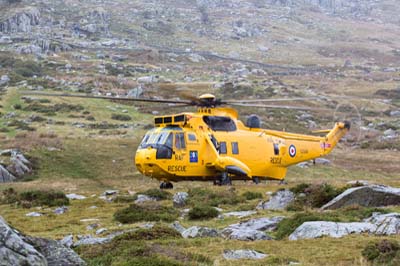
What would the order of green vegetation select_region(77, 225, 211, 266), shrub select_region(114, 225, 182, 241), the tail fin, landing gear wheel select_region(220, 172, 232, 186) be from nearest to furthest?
1. green vegetation select_region(77, 225, 211, 266)
2. shrub select_region(114, 225, 182, 241)
3. landing gear wheel select_region(220, 172, 232, 186)
4. the tail fin

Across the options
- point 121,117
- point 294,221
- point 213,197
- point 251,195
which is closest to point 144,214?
point 213,197

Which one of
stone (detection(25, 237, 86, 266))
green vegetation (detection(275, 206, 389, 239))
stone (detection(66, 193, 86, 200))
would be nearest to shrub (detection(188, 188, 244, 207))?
stone (detection(66, 193, 86, 200))

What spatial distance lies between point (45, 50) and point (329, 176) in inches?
3363

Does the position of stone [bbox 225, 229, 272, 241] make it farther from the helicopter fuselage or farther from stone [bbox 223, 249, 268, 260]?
the helicopter fuselage

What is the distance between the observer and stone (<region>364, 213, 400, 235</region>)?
44.2ft

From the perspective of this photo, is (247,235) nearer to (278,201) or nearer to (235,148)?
(278,201)

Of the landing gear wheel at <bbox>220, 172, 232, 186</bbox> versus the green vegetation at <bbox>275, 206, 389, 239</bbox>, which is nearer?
the green vegetation at <bbox>275, 206, 389, 239</bbox>

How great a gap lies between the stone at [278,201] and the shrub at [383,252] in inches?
351

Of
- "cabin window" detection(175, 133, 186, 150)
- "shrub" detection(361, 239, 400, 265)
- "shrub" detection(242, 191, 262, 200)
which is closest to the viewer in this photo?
"shrub" detection(361, 239, 400, 265)

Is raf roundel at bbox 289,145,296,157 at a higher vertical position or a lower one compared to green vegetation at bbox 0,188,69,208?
higher

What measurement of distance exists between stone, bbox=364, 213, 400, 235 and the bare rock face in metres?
127

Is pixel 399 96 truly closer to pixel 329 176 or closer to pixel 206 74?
pixel 206 74

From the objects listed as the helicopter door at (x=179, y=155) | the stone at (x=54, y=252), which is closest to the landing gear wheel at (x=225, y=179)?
the helicopter door at (x=179, y=155)

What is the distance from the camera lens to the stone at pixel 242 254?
10.8m
